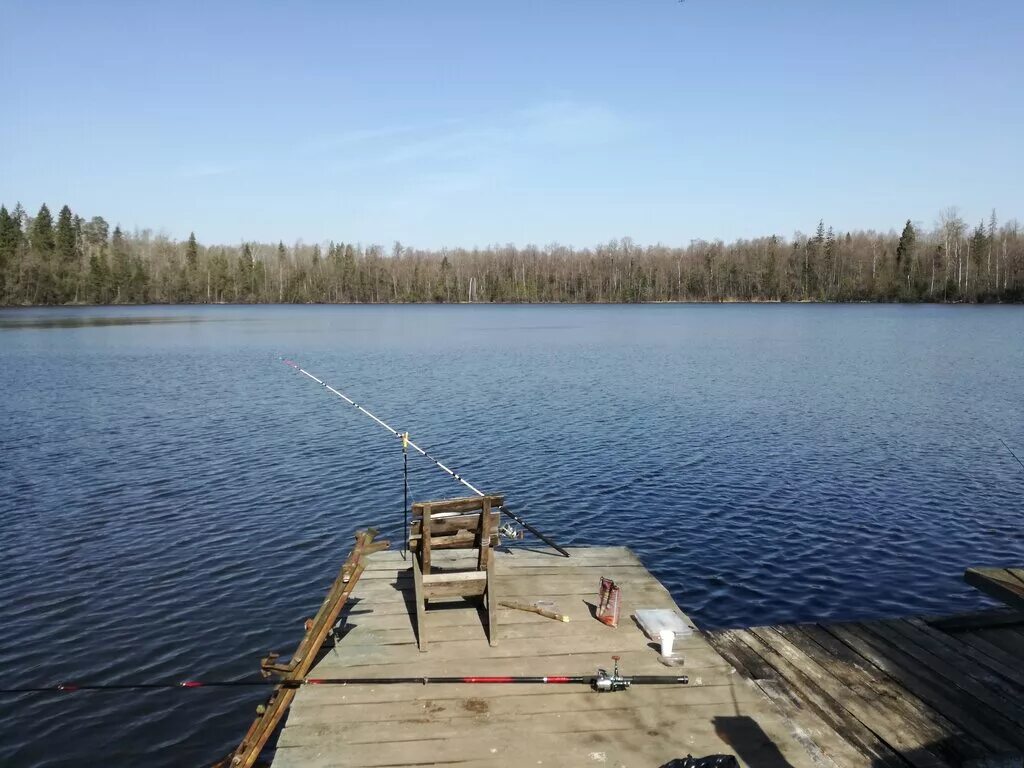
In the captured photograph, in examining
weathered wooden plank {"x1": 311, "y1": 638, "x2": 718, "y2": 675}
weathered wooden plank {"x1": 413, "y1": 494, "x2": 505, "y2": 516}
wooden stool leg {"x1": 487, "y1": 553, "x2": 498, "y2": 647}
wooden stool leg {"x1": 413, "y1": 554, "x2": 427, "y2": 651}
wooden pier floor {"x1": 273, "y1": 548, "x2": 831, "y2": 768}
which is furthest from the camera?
weathered wooden plank {"x1": 413, "y1": 494, "x2": 505, "y2": 516}

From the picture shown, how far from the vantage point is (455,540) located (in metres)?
10.1

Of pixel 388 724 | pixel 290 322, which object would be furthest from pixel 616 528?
pixel 290 322

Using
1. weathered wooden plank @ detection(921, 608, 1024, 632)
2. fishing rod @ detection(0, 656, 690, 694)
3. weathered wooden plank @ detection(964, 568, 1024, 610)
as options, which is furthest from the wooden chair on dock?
weathered wooden plank @ detection(964, 568, 1024, 610)

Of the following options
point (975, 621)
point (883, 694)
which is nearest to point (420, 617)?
point (883, 694)

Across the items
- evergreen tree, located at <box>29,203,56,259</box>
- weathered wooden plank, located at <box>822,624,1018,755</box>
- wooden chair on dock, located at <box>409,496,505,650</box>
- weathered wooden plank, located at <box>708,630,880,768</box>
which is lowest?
weathered wooden plank, located at <box>822,624,1018,755</box>

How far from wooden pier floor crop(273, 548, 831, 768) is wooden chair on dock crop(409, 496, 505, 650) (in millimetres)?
453

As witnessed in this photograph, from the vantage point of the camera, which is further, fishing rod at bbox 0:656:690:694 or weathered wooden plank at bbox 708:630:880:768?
fishing rod at bbox 0:656:690:694

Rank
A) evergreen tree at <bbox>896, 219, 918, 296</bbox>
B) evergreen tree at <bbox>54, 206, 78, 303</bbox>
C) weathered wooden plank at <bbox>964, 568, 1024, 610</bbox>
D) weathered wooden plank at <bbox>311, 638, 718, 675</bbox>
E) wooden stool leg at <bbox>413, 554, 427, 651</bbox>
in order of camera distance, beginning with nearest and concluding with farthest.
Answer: weathered wooden plank at <bbox>311, 638, 718, 675</bbox>, wooden stool leg at <bbox>413, 554, 427, 651</bbox>, weathered wooden plank at <bbox>964, 568, 1024, 610</bbox>, evergreen tree at <bbox>54, 206, 78, 303</bbox>, evergreen tree at <bbox>896, 219, 918, 296</bbox>

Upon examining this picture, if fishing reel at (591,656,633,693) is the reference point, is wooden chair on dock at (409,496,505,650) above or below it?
above

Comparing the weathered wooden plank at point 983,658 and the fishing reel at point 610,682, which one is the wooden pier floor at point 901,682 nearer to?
the weathered wooden plank at point 983,658

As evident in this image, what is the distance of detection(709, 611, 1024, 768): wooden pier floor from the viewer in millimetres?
7180

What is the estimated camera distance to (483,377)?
45.2 m

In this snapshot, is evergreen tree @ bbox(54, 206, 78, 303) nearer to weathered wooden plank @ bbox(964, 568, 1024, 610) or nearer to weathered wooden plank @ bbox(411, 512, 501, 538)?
weathered wooden plank @ bbox(411, 512, 501, 538)

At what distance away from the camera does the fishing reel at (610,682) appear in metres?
7.57
